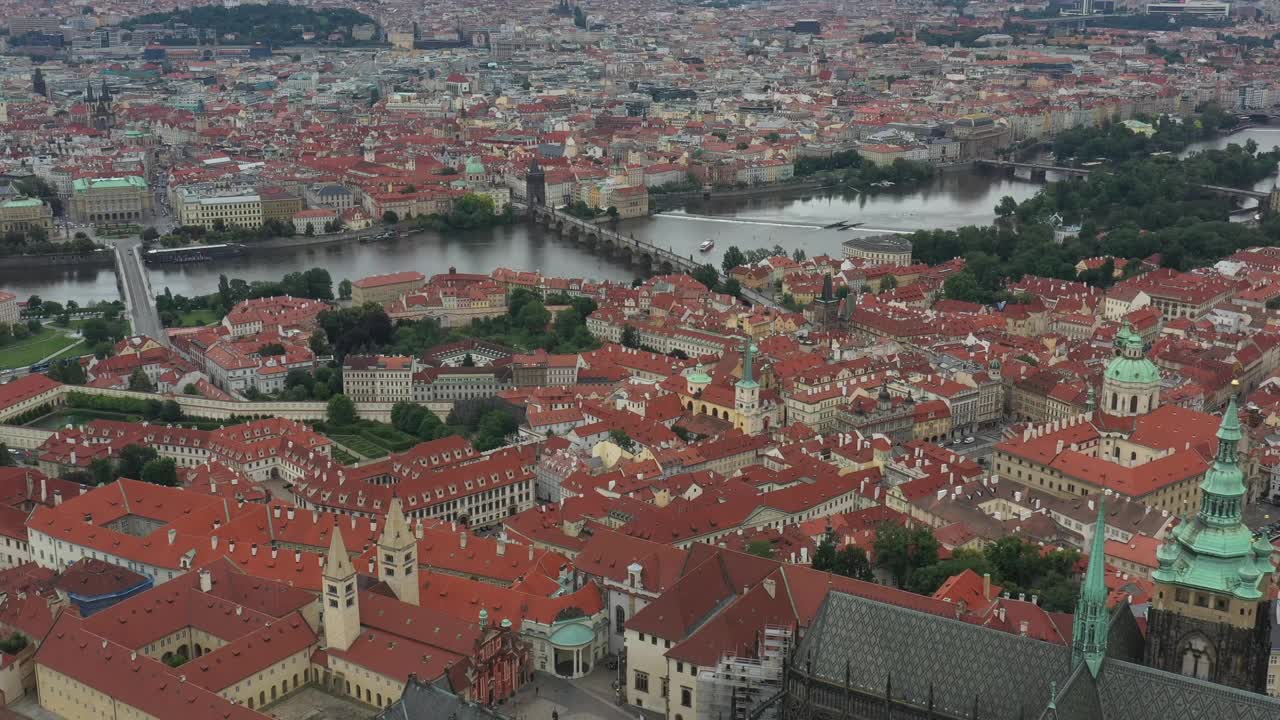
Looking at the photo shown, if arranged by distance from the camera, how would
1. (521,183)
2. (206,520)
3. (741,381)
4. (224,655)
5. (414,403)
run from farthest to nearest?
(521,183) < (414,403) < (741,381) < (206,520) < (224,655)

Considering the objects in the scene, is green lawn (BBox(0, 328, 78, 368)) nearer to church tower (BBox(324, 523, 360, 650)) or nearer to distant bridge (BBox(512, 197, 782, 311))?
distant bridge (BBox(512, 197, 782, 311))

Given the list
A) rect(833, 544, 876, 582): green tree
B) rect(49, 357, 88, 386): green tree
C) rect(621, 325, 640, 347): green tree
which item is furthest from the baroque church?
rect(621, 325, 640, 347): green tree

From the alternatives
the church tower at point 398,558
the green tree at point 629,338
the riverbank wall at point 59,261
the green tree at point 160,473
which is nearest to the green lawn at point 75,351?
the green tree at point 160,473

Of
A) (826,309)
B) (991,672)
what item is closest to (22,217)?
(826,309)

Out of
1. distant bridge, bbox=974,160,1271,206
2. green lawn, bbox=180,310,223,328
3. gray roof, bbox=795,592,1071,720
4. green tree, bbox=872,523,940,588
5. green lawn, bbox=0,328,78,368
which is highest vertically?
gray roof, bbox=795,592,1071,720

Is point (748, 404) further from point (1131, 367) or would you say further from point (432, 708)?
point (432, 708)

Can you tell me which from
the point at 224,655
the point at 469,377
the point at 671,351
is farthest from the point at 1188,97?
the point at 224,655

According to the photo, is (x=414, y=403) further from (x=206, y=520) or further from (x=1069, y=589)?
(x=1069, y=589)

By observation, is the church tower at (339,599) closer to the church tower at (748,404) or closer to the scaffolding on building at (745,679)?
the scaffolding on building at (745,679)
